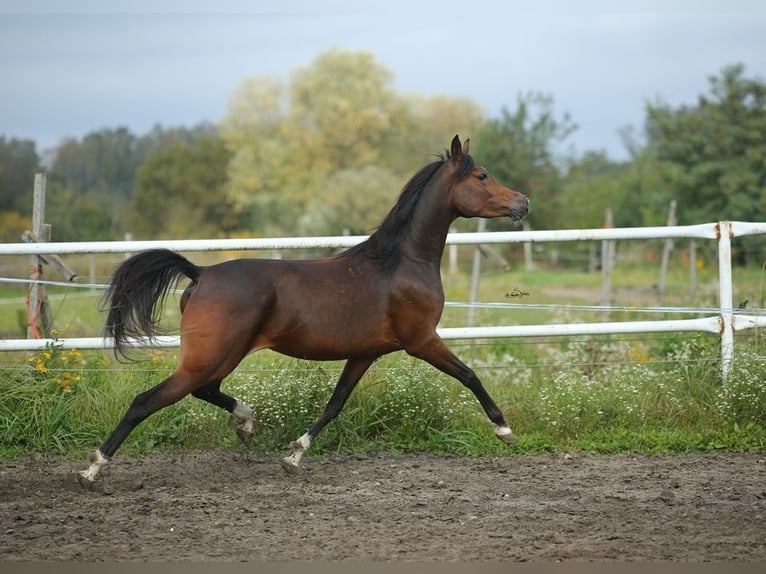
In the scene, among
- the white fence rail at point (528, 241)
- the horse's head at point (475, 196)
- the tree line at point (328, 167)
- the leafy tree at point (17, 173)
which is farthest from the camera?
the leafy tree at point (17, 173)

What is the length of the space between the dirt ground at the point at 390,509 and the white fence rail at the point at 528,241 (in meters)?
1.00

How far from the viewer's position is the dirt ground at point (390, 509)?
170 inches

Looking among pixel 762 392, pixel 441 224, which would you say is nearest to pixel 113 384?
pixel 441 224

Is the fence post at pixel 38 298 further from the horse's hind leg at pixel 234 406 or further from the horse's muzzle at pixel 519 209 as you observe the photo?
the horse's muzzle at pixel 519 209

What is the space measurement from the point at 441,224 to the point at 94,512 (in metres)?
2.95

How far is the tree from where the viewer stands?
25.6 m

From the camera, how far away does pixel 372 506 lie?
5.19 m

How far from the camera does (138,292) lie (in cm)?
566

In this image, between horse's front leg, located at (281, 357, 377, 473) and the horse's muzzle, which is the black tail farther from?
the horse's muzzle

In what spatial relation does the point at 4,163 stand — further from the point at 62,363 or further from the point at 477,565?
the point at 477,565

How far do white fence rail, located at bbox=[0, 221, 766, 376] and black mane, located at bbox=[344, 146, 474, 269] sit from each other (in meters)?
0.89

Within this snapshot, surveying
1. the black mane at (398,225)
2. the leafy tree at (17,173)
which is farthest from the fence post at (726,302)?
the leafy tree at (17,173)

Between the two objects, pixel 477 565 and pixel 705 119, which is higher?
pixel 705 119

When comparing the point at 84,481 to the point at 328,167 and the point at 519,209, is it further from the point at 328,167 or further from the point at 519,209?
the point at 328,167
